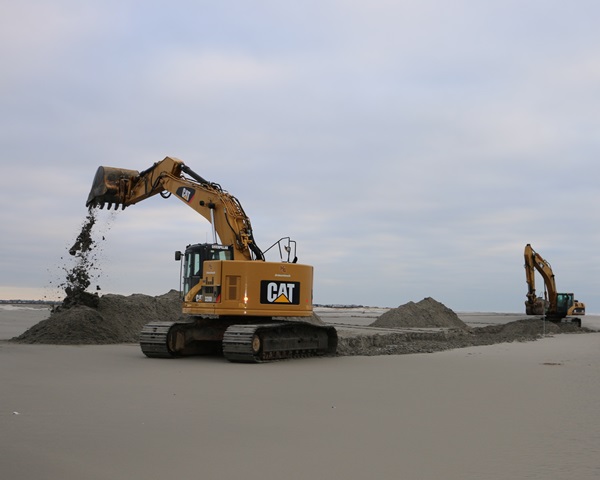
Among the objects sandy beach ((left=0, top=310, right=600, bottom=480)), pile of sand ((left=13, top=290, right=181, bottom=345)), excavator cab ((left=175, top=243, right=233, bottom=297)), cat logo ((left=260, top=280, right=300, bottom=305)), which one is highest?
excavator cab ((left=175, top=243, right=233, bottom=297))

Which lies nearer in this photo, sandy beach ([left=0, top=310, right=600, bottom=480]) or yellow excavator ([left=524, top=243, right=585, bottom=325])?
sandy beach ([left=0, top=310, right=600, bottom=480])

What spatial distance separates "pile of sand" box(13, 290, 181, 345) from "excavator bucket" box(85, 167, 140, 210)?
16.9 feet

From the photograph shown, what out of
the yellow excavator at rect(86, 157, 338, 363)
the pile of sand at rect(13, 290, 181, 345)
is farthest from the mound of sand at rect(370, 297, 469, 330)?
the yellow excavator at rect(86, 157, 338, 363)

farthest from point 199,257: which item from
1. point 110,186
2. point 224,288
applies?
point 110,186

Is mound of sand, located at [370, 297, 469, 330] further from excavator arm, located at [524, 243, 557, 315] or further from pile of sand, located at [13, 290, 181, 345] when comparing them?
pile of sand, located at [13, 290, 181, 345]

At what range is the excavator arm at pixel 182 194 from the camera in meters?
19.1

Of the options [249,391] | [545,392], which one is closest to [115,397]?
[249,391]

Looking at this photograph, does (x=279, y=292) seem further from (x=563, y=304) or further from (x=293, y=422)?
(x=563, y=304)

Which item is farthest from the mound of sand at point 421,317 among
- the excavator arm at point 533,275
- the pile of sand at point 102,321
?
the pile of sand at point 102,321

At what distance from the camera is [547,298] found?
141 feet

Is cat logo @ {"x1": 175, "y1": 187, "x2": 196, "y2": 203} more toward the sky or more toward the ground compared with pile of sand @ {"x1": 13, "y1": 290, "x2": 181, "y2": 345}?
more toward the sky

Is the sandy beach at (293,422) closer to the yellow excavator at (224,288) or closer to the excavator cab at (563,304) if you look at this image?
the yellow excavator at (224,288)

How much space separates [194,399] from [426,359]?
9.63m

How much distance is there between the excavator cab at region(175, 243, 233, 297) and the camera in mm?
18844
